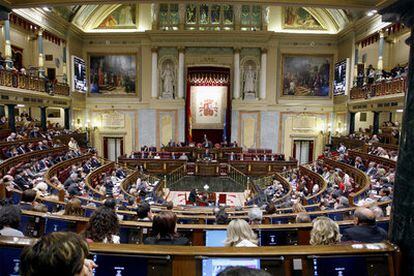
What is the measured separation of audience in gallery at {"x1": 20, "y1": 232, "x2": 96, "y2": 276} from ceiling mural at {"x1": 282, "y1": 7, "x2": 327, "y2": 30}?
75.1 feet

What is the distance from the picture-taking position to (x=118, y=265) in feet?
7.42

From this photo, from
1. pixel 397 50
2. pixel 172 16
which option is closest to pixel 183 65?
pixel 172 16

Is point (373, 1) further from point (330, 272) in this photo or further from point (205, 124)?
point (205, 124)

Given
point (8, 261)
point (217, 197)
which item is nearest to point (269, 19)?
point (217, 197)

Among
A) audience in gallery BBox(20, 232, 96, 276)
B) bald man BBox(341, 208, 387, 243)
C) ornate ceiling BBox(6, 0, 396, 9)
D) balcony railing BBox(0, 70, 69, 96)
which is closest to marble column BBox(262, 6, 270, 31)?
balcony railing BBox(0, 70, 69, 96)

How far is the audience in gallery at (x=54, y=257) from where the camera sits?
133cm

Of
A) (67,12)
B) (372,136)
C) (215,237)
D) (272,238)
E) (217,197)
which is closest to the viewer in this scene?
(215,237)

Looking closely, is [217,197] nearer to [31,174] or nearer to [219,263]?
[31,174]

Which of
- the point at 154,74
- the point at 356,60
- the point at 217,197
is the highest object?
the point at 356,60

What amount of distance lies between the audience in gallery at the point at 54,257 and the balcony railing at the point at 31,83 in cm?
1392

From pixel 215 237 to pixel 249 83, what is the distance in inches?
782

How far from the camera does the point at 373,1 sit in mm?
4699

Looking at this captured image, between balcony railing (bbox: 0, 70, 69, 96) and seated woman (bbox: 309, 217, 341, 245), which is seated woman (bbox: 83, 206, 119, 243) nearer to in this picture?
seated woman (bbox: 309, 217, 341, 245)

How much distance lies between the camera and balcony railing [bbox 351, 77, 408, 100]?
13.7m
